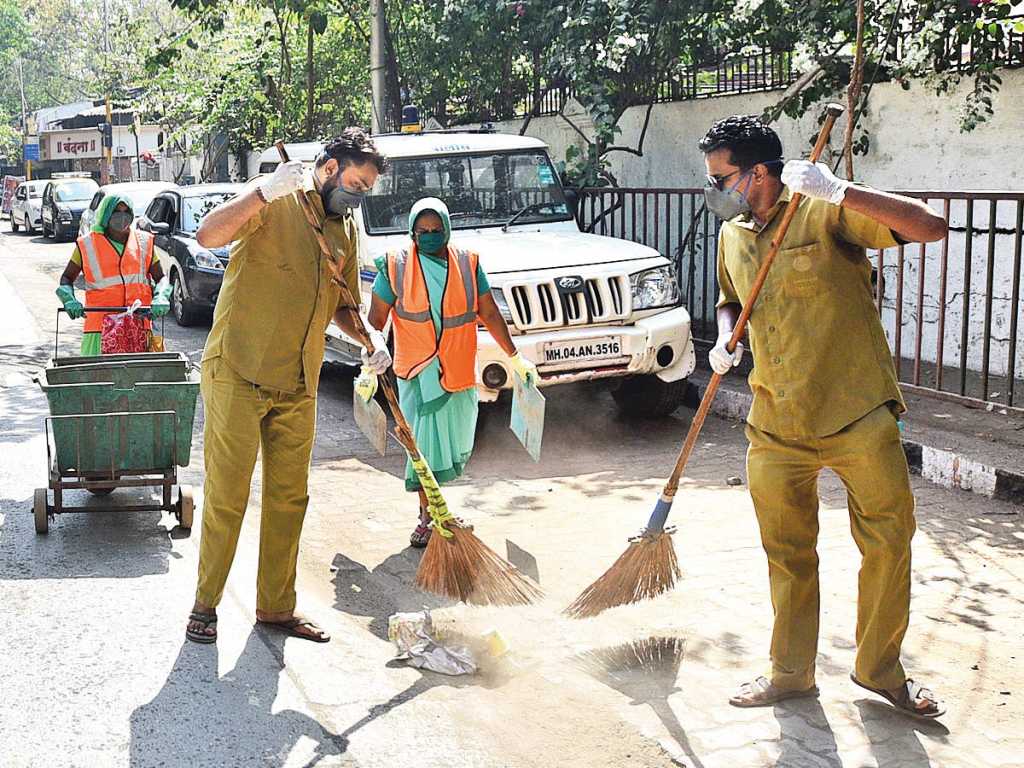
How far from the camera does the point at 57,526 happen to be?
682 centimetres

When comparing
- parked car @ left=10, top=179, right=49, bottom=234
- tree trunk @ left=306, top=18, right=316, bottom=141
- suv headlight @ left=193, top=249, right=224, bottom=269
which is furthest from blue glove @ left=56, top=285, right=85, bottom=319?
parked car @ left=10, top=179, right=49, bottom=234

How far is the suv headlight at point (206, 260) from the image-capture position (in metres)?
15.0

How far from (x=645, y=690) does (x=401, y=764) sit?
1.02 metres

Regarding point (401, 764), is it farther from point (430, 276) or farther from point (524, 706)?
point (430, 276)

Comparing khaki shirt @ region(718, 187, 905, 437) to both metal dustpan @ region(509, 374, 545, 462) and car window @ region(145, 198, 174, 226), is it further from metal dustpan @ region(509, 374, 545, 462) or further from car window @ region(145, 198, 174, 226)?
car window @ region(145, 198, 174, 226)

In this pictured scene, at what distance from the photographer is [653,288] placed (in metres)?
8.93

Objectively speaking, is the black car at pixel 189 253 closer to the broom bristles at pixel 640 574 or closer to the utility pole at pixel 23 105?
the broom bristles at pixel 640 574

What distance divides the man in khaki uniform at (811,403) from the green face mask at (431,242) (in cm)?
228

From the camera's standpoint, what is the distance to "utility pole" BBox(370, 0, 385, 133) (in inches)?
676

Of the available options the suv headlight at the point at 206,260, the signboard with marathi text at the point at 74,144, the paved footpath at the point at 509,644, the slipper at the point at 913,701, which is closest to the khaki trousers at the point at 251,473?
the paved footpath at the point at 509,644

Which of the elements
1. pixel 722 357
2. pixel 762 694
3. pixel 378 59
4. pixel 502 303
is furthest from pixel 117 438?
pixel 378 59

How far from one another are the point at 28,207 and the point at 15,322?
2273 cm

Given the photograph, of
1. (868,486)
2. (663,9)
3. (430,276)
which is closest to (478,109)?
(663,9)

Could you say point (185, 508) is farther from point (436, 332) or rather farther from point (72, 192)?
point (72, 192)
